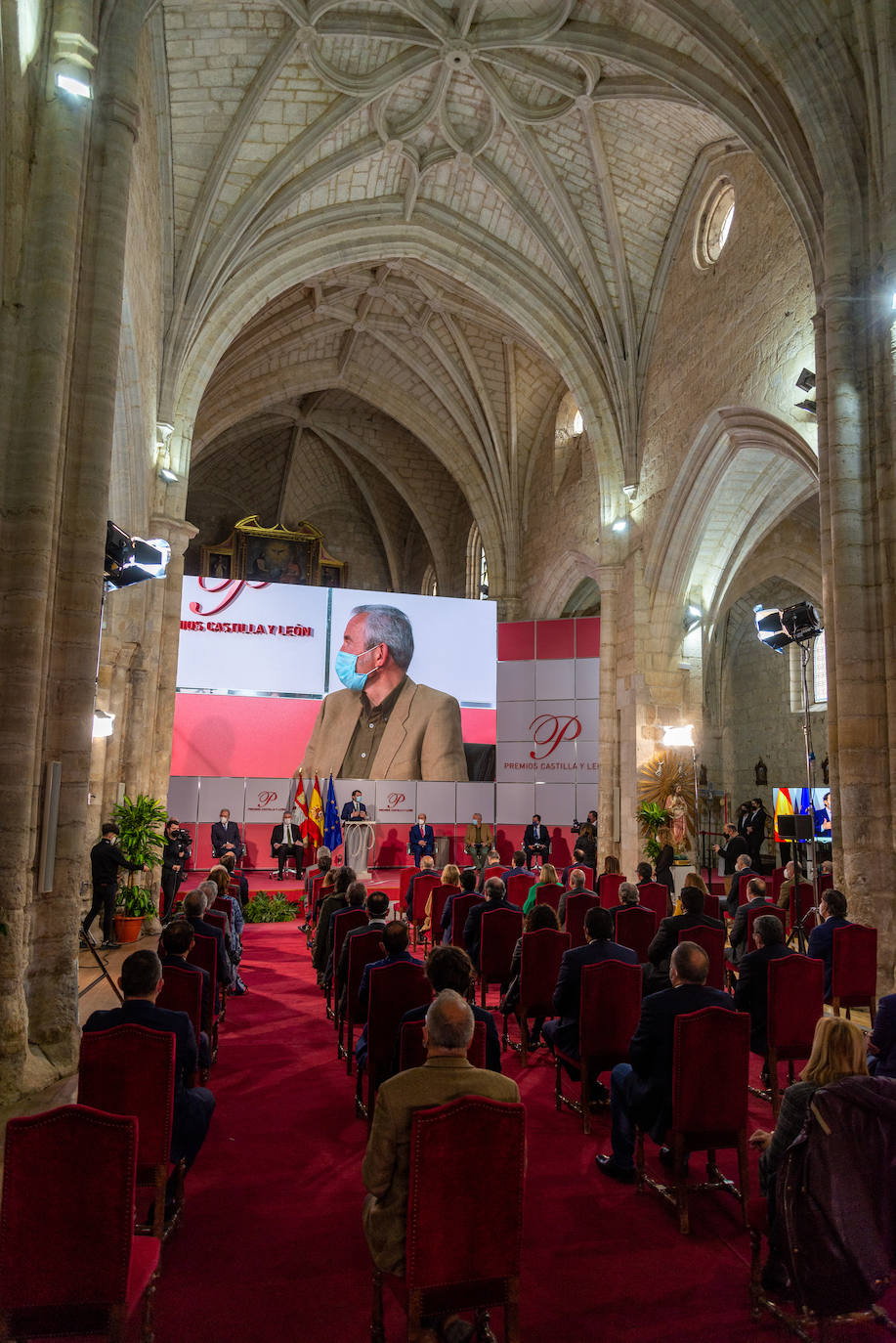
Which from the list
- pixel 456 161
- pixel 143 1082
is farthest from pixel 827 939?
pixel 456 161

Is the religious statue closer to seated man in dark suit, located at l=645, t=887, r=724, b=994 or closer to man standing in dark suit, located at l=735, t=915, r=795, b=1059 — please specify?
seated man in dark suit, located at l=645, t=887, r=724, b=994

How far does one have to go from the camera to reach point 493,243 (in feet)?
53.3

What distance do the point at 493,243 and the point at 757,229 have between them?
5606 mm

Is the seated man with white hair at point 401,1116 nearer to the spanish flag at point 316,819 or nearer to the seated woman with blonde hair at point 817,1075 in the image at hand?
the seated woman with blonde hair at point 817,1075

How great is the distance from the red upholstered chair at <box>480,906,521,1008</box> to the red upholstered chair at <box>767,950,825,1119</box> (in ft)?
7.20

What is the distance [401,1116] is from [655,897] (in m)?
6.73

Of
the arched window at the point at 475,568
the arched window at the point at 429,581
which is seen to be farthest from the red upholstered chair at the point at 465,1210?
the arched window at the point at 429,581

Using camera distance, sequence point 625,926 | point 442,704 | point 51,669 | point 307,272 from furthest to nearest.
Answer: point 442,704 → point 307,272 → point 625,926 → point 51,669

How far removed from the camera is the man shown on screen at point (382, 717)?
707 inches

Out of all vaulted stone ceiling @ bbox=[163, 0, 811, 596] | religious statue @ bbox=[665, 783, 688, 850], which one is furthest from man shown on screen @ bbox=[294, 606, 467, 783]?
religious statue @ bbox=[665, 783, 688, 850]

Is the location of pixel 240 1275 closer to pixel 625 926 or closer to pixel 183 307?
pixel 625 926

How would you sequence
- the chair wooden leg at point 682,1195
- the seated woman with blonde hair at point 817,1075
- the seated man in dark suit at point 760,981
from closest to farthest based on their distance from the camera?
1. the seated woman with blonde hair at point 817,1075
2. the chair wooden leg at point 682,1195
3. the seated man in dark suit at point 760,981

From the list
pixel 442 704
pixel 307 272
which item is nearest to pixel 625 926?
pixel 442 704

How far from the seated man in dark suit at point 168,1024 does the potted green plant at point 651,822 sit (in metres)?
11.3
